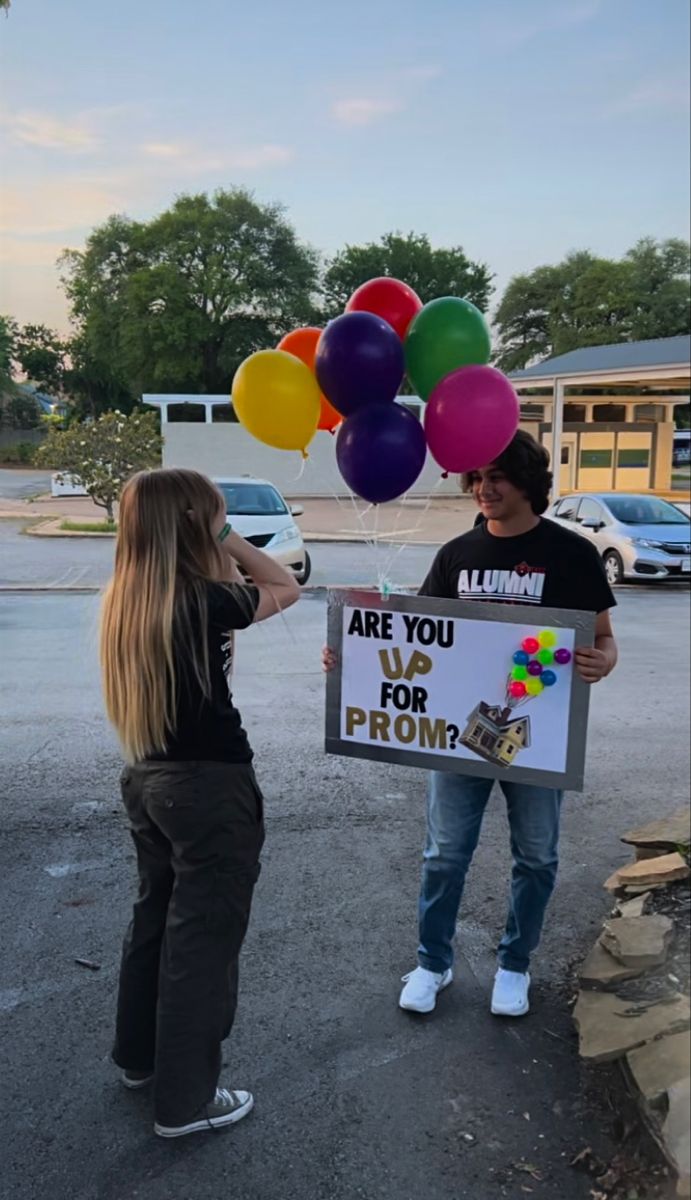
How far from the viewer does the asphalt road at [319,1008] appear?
6.63ft

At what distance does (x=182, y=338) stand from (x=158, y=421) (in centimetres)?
789

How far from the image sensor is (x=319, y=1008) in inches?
104

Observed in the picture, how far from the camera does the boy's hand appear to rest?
7.75ft

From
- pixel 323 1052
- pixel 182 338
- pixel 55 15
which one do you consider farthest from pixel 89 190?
pixel 182 338

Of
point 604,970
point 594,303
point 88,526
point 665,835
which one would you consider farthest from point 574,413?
point 604,970

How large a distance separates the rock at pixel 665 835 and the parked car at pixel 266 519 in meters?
6.27

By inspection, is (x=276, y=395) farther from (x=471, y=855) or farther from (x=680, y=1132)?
(x=680, y=1132)

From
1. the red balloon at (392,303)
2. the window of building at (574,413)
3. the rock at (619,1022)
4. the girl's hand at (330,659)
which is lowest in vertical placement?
the rock at (619,1022)

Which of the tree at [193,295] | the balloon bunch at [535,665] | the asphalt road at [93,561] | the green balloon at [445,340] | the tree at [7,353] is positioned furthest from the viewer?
the tree at [193,295]

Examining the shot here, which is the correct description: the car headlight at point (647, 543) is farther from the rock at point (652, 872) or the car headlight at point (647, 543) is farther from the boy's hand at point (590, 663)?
the boy's hand at point (590, 663)

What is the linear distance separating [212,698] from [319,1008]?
1206 millimetres

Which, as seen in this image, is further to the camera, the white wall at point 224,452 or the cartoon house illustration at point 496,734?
the white wall at point 224,452

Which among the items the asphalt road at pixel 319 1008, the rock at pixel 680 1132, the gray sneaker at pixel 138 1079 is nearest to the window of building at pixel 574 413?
the asphalt road at pixel 319 1008

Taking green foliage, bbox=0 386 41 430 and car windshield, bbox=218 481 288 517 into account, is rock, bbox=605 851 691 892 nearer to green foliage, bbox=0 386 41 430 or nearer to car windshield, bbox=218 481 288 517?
green foliage, bbox=0 386 41 430
